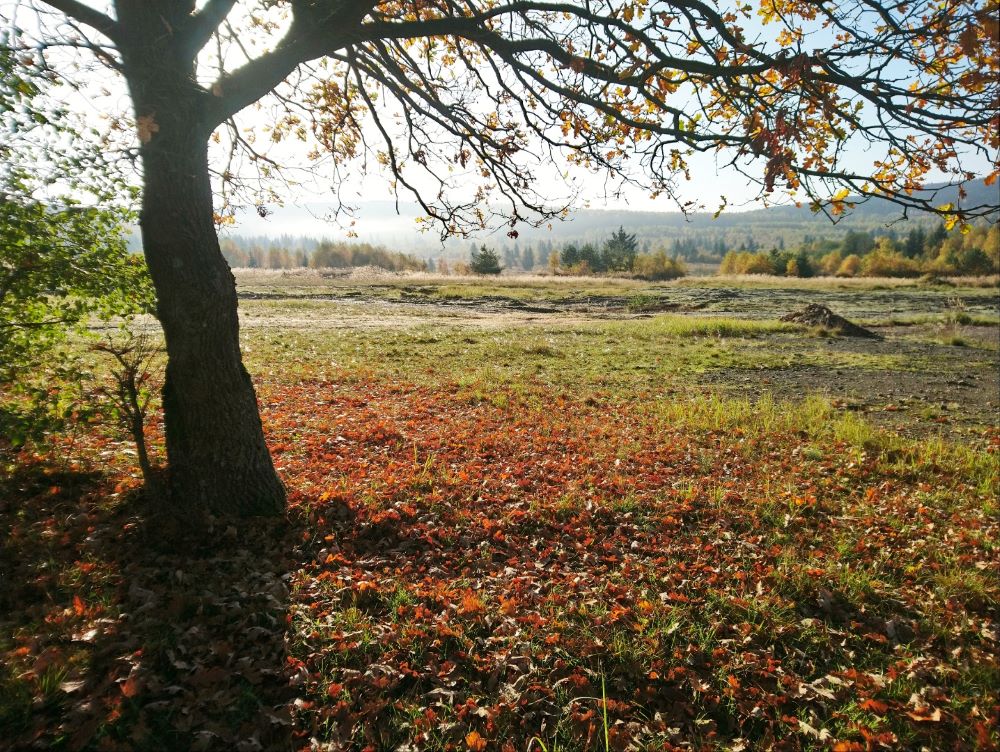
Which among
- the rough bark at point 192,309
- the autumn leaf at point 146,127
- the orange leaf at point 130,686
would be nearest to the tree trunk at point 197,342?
the rough bark at point 192,309

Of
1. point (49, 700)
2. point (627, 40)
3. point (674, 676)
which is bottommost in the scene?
point (674, 676)

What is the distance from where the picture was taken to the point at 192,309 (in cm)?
494

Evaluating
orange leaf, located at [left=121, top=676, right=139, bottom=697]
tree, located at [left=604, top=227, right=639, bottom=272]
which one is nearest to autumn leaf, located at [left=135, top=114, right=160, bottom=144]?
orange leaf, located at [left=121, top=676, right=139, bottom=697]

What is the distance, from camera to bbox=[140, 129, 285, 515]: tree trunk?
4707 mm

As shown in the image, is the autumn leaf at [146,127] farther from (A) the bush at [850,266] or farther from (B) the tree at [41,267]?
(A) the bush at [850,266]

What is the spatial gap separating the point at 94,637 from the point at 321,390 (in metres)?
8.61

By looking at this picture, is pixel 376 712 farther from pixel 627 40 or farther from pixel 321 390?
pixel 321 390

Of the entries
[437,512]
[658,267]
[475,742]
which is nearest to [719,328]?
[437,512]

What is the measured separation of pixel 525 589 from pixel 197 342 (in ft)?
13.5

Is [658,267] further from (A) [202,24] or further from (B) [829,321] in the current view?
(A) [202,24]

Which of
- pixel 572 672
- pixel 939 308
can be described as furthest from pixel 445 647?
pixel 939 308

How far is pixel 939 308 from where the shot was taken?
38.3 meters

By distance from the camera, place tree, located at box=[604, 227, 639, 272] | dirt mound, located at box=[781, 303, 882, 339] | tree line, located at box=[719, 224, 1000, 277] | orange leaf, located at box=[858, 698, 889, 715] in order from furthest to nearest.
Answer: tree, located at box=[604, 227, 639, 272], tree line, located at box=[719, 224, 1000, 277], dirt mound, located at box=[781, 303, 882, 339], orange leaf, located at box=[858, 698, 889, 715]

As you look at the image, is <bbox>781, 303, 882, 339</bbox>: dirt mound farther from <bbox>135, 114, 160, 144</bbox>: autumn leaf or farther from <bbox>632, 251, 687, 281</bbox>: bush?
<bbox>632, 251, 687, 281</bbox>: bush
